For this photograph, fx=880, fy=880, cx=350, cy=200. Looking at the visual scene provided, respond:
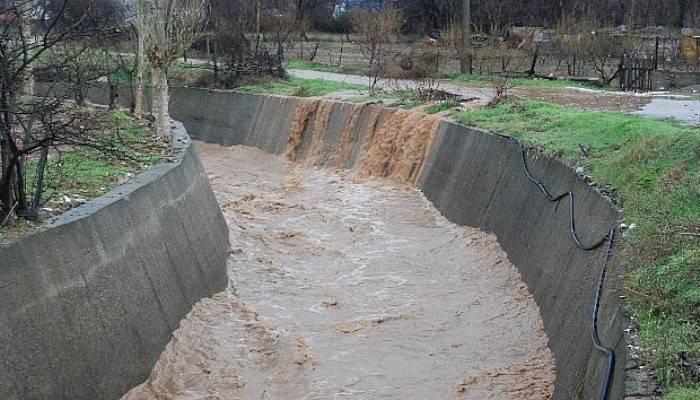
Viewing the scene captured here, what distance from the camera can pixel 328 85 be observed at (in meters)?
29.2

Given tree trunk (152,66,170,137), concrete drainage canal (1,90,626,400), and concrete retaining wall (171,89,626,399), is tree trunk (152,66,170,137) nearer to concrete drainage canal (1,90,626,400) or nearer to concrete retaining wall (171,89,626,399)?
concrete drainage canal (1,90,626,400)

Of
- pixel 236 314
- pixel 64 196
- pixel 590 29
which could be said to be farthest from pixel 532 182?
pixel 590 29

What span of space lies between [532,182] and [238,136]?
1623cm

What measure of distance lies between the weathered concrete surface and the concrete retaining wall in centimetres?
433

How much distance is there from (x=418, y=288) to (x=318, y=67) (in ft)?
87.4

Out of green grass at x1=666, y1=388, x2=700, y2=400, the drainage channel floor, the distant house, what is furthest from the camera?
the distant house

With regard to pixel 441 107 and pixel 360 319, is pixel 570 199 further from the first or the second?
pixel 441 107

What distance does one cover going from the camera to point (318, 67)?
3881 centimetres

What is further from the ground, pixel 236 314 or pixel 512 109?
pixel 512 109

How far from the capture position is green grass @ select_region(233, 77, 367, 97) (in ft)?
90.3

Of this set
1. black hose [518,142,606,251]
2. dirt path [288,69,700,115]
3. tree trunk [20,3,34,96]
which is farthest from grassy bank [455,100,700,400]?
tree trunk [20,3,34,96]

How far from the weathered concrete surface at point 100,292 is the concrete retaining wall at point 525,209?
171 inches

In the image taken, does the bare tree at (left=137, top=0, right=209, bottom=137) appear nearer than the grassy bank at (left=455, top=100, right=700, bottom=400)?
No

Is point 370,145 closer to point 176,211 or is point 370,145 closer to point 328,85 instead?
point 328,85
